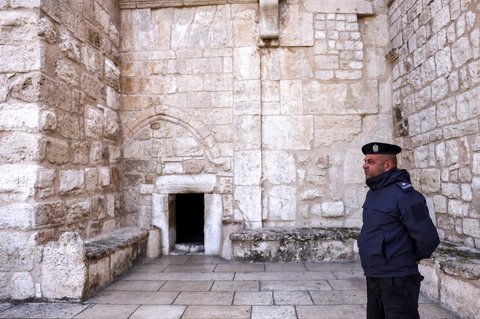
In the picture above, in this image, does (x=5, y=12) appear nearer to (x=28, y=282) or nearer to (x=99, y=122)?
(x=99, y=122)

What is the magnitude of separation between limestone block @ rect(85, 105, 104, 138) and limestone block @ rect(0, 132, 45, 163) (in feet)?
2.78

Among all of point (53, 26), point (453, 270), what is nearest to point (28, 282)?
point (53, 26)

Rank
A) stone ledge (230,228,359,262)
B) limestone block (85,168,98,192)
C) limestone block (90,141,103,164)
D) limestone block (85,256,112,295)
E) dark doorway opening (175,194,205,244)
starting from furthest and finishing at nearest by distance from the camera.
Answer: dark doorway opening (175,194,205,244), stone ledge (230,228,359,262), limestone block (90,141,103,164), limestone block (85,168,98,192), limestone block (85,256,112,295)

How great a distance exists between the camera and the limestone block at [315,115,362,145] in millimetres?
4730

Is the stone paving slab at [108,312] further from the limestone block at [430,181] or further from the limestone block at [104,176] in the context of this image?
the limestone block at [430,181]

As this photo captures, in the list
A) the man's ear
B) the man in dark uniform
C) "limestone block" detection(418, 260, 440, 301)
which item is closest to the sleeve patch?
the man in dark uniform

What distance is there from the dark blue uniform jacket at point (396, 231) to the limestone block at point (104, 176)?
10.2 feet

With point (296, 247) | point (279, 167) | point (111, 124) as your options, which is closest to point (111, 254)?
point (111, 124)

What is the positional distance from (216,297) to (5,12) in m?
3.11

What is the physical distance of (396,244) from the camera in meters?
1.95

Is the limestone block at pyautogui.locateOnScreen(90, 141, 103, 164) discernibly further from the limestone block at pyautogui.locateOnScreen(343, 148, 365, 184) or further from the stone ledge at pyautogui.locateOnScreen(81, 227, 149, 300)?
the limestone block at pyautogui.locateOnScreen(343, 148, 365, 184)

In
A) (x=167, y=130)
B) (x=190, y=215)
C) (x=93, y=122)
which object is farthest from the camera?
(x=190, y=215)

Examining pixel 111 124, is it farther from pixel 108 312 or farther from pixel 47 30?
pixel 108 312

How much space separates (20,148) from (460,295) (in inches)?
145
